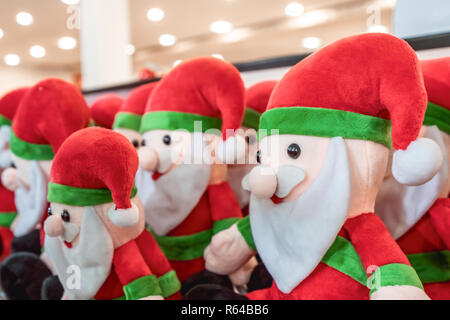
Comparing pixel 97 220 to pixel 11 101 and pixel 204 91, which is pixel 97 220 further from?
pixel 11 101

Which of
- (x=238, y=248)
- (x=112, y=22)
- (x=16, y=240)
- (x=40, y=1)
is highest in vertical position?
(x=40, y=1)

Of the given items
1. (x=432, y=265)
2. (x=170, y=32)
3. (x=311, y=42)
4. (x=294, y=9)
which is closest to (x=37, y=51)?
(x=170, y=32)

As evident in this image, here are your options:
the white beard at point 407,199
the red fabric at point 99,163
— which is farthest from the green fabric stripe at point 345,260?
the red fabric at point 99,163

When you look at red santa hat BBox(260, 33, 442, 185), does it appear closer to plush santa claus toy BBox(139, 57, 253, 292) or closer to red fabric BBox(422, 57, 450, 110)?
red fabric BBox(422, 57, 450, 110)

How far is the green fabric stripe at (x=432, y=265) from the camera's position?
0.81 meters

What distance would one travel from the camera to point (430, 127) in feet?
2.64

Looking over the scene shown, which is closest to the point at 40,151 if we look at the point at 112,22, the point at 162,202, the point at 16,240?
the point at 16,240

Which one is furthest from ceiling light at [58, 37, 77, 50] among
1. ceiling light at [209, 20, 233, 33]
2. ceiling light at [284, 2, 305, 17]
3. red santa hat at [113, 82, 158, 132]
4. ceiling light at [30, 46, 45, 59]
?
red santa hat at [113, 82, 158, 132]

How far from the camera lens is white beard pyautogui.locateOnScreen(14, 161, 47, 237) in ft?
3.97

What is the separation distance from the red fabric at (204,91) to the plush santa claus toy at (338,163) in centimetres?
23

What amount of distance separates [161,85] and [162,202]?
302mm

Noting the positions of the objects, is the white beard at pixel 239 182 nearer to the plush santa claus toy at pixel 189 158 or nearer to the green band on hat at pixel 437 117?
the plush santa claus toy at pixel 189 158

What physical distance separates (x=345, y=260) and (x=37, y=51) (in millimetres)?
6566

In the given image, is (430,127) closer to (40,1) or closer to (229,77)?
(229,77)
